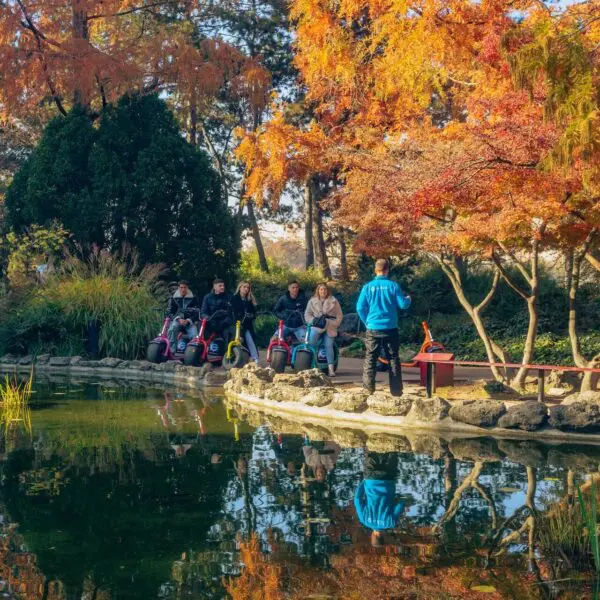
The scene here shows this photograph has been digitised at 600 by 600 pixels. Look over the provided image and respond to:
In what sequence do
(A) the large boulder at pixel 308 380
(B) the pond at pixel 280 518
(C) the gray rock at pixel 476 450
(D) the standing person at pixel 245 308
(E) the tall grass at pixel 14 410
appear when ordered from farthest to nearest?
(D) the standing person at pixel 245 308 < (A) the large boulder at pixel 308 380 < (E) the tall grass at pixel 14 410 < (C) the gray rock at pixel 476 450 < (B) the pond at pixel 280 518

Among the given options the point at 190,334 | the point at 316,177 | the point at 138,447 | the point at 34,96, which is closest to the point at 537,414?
the point at 138,447

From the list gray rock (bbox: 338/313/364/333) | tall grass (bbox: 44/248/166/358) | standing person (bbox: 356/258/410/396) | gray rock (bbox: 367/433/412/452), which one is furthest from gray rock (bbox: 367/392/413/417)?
gray rock (bbox: 338/313/364/333)

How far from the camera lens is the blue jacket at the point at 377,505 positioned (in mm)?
6215

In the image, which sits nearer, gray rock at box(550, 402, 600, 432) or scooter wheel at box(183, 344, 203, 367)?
gray rock at box(550, 402, 600, 432)

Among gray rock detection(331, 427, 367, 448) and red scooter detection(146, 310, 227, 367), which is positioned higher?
red scooter detection(146, 310, 227, 367)

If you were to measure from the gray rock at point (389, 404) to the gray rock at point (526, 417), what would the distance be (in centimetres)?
111

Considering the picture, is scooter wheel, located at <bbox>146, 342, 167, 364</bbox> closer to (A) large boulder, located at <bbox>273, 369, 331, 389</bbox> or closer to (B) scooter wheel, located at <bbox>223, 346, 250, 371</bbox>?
(B) scooter wheel, located at <bbox>223, 346, 250, 371</bbox>

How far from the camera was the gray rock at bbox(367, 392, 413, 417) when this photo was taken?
10477 mm

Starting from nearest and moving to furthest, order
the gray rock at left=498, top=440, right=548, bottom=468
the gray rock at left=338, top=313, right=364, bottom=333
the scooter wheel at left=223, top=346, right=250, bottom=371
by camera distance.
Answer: the gray rock at left=498, top=440, right=548, bottom=468 < the scooter wheel at left=223, top=346, right=250, bottom=371 < the gray rock at left=338, top=313, right=364, bottom=333

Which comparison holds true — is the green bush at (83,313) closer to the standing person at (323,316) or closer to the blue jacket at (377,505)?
the standing person at (323,316)

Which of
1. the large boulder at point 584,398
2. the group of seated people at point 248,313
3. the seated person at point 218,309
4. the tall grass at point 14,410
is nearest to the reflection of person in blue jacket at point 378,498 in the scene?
the large boulder at point 584,398

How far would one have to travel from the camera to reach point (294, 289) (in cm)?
1511

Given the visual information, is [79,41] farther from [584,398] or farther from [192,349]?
[584,398]

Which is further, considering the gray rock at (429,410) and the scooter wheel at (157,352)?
the scooter wheel at (157,352)
